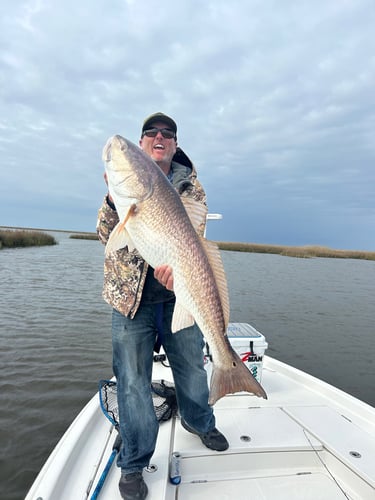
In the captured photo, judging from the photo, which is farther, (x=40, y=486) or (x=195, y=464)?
(x=195, y=464)

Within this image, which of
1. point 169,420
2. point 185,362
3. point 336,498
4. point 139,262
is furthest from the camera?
point 169,420

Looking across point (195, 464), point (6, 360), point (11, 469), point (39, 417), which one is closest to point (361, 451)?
point (195, 464)

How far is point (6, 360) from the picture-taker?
7105 millimetres

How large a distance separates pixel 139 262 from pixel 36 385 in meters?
4.95

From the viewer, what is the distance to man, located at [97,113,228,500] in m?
2.53

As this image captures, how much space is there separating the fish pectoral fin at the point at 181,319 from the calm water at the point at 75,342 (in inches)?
128

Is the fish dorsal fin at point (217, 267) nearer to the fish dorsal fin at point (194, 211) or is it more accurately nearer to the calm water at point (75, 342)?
the fish dorsal fin at point (194, 211)

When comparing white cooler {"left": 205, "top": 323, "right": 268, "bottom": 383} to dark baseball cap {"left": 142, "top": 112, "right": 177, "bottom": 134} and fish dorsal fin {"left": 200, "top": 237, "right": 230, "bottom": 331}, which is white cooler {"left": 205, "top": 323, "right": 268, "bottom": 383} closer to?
fish dorsal fin {"left": 200, "top": 237, "right": 230, "bottom": 331}

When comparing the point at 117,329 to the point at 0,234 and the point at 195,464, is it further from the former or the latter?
the point at 0,234

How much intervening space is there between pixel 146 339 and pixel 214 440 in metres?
1.21

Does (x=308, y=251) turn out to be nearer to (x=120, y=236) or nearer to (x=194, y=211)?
(x=194, y=211)

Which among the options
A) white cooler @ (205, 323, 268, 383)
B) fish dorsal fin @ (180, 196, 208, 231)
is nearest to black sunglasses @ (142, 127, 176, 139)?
fish dorsal fin @ (180, 196, 208, 231)

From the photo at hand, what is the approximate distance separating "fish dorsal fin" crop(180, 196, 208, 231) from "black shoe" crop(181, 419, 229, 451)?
198 cm

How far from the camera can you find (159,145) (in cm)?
299
